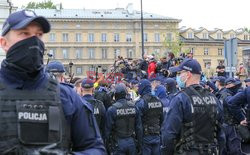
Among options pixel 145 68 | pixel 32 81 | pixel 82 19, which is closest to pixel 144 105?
pixel 32 81

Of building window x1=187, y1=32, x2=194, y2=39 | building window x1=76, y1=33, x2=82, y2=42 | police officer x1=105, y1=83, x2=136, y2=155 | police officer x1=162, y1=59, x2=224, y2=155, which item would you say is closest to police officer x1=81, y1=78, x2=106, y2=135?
police officer x1=105, y1=83, x2=136, y2=155

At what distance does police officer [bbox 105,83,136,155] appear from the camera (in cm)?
988

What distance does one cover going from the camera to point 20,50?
114 inches

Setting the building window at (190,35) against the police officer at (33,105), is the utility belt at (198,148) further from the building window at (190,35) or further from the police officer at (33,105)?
the building window at (190,35)

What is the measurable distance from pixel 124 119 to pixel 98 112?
580mm

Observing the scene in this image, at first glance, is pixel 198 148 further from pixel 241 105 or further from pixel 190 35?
pixel 190 35

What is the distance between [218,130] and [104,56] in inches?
3720

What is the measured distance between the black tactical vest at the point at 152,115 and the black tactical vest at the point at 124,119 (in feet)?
2.44

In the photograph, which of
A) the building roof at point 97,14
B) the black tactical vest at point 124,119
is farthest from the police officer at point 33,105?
the building roof at point 97,14

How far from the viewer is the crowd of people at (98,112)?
291 centimetres

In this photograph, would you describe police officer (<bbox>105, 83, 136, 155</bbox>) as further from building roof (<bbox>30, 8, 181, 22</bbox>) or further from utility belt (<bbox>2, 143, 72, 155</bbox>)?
building roof (<bbox>30, 8, 181, 22</bbox>)

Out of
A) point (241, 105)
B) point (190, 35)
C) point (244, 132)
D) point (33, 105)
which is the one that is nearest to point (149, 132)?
point (244, 132)

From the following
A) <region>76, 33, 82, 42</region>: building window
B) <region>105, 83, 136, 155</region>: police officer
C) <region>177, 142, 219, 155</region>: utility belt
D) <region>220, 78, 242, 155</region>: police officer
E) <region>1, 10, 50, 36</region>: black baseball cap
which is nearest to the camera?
<region>1, 10, 50, 36</region>: black baseball cap

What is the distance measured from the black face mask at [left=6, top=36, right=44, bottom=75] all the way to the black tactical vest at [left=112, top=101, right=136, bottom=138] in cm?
695
